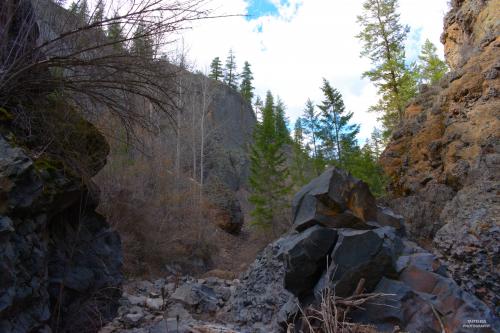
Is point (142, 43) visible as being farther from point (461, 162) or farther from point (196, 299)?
point (461, 162)

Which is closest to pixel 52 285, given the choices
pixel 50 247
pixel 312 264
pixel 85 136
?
pixel 50 247

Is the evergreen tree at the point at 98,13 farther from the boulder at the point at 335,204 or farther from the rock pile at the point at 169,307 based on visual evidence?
the boulder at the point at 335,204

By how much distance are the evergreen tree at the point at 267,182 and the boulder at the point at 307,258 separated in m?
14.5

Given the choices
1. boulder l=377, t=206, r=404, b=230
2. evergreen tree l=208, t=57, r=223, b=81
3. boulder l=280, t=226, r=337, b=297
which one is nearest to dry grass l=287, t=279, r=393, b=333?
boulder l=280, t=226, r=337, b=297

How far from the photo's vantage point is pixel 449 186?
349 inches

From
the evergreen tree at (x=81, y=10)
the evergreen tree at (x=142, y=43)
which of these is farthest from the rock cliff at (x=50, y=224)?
the evergreen tree at (x=142, y=43)

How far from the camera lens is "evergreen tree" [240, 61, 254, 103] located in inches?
2248

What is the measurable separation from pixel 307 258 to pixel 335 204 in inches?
44.1

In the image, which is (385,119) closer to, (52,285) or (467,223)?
(467,223)

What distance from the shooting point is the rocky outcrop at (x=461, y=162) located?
5066mm

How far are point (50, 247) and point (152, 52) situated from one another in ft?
8.30

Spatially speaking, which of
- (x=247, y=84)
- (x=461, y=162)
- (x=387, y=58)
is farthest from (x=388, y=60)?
(x=247, y=84)

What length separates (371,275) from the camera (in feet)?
17.8

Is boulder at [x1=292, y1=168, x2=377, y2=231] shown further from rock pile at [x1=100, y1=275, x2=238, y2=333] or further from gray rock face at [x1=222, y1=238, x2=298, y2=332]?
rock pile at [x1=100, y1=275, x2=238, y2=333]
